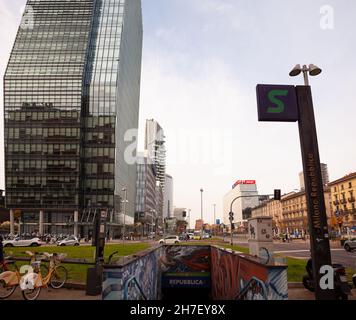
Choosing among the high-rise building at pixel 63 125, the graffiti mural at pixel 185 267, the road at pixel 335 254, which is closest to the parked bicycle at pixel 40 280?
the graffiti mural at pixel 185 267

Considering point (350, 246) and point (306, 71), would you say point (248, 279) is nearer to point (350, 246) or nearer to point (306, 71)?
point (306, 71)

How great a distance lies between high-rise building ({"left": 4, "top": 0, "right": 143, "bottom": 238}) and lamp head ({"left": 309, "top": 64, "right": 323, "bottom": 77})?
74.5 metres

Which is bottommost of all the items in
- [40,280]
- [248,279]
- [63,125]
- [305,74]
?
[40,280]

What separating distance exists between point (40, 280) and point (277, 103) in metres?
9.91

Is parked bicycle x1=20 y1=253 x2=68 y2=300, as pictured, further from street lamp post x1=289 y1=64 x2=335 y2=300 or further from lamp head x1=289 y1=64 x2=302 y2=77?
lamp head x1=289 y1=64 x2=302 y2=77

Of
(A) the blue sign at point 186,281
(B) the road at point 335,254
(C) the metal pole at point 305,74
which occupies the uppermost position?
(C) the metal pole at point 305,74

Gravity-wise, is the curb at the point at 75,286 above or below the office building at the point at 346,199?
below

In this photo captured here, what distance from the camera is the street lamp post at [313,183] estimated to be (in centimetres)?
947

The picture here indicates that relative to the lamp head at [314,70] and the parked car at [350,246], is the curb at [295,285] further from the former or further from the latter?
the parked car at [350,246]

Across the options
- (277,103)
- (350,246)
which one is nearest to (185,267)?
(277,103)

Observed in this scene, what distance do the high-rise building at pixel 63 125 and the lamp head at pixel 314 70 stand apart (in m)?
74.5

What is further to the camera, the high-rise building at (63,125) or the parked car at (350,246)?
the high-rise building at (63,125)

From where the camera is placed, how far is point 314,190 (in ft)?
32.4
